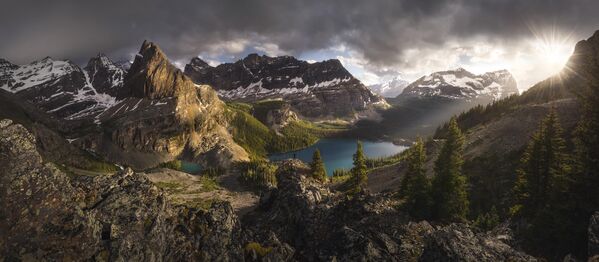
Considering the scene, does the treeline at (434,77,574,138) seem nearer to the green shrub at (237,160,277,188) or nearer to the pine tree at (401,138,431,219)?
the green shrub at (237,160,277,188)

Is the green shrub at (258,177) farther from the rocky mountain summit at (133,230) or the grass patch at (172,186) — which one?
the rocky mountain summit at (133,230)

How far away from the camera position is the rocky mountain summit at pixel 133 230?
14.2 metres

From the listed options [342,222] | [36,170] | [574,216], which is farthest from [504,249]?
[36,170]

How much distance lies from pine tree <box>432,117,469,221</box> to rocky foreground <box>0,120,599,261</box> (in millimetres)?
12463

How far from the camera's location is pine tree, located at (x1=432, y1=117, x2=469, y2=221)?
4478 centimetres

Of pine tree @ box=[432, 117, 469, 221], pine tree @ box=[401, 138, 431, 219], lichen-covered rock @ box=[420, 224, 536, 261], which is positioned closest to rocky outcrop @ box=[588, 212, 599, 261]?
lichen-covered rock @ box=[420, 224, 536, 261]

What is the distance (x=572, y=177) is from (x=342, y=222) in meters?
22.7

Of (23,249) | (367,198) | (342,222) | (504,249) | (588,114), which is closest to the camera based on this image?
(23,249)

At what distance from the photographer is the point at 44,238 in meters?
14.2

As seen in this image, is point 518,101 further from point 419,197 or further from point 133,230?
point 133,230

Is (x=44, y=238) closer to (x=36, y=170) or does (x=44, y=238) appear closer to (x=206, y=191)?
(x=36, y=170)

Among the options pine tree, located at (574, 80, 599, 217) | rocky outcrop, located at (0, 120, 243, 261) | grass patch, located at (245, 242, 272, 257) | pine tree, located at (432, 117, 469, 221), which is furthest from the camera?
pine tree, located at (432, 117, 469, 221)

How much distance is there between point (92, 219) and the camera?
16.7 metres

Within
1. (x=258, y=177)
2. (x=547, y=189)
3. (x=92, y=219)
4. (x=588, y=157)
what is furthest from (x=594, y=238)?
(x=258, y=177)
